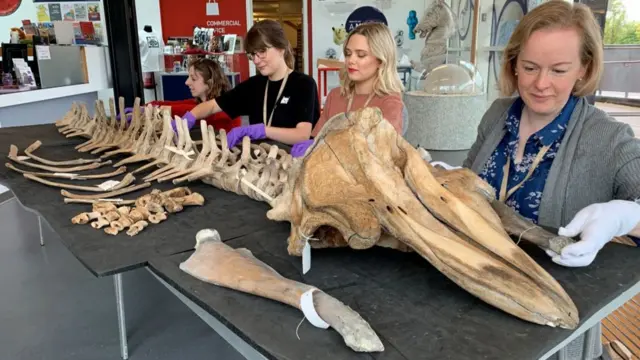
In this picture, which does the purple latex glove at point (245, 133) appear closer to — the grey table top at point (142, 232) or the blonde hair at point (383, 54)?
the grey table top at point (142, 232)

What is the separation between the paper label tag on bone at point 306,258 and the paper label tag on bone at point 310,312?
0.23 m

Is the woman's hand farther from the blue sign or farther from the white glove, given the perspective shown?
the blue sign

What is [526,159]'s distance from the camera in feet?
5.93

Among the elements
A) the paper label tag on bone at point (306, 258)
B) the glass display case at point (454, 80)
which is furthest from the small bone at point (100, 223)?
the glass display case at point (454, 80)

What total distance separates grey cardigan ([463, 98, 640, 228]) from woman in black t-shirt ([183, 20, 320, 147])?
1.80 meters

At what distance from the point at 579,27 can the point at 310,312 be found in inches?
47.0

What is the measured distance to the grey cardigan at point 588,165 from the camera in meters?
1.56

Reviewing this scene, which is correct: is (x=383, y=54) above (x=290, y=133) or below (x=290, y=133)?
above

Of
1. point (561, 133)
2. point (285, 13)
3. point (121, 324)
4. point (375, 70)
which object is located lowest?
point (121, 324)

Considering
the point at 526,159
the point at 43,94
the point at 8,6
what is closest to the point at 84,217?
the point at 526,159

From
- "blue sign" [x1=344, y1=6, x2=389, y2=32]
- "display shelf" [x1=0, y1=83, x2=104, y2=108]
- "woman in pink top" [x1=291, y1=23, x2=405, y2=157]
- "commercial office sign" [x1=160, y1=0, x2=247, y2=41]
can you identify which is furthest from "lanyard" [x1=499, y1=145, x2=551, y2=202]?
"commercial office sign" [x1=160, y1=0, x2=247, y2=41]

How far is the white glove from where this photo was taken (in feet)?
4.19

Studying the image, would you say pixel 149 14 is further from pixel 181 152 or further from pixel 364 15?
pixel 181 152

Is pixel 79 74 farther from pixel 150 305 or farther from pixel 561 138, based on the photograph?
pixel 561 138
